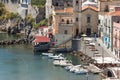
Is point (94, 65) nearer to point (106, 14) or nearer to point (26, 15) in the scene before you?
point (106, 14)

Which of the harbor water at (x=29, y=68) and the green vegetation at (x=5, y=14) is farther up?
the green vegetation at (x=5, y=14)

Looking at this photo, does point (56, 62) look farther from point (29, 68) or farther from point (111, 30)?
point (111, 30)

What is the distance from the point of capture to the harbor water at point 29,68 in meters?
43.9

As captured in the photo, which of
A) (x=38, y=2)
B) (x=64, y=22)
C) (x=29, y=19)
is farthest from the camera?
(x=38, y=2)

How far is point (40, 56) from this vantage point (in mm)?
54906

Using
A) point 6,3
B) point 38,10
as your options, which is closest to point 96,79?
point 38,10

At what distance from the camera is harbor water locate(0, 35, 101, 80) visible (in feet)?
144

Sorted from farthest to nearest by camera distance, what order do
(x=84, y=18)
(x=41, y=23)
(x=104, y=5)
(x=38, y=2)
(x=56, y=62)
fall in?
(x=38, y=2), (x=41, y=23), (x=104, y=5), (x=84, y=18), (x=56, y=62)

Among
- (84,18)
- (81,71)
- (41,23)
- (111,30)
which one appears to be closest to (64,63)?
(81,71)

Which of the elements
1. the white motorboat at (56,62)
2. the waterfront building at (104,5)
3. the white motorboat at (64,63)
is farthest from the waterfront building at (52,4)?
the white motorboat at (64,63)

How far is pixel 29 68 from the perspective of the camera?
4806 centimetres

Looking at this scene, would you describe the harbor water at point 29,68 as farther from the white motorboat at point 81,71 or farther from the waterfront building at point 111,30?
the waterfront building at point 111,30

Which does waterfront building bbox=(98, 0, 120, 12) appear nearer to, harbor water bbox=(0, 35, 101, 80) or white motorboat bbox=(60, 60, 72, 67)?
harbor water bbox=(0, 35, 101, 80)

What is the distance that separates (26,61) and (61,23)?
30.4 feet
